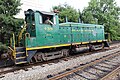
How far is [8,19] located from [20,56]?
284 centimetres

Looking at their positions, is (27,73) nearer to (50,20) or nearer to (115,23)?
(50,20)

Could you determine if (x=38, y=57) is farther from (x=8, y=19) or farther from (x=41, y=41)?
(x=8, y=19)

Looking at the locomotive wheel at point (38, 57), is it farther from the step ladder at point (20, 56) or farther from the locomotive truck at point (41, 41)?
the step ladder at point (20, 56)

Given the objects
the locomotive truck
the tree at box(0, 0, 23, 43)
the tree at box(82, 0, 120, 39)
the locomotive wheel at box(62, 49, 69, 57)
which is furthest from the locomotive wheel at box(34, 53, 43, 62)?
the tree at box(82, 0, 120, 39)

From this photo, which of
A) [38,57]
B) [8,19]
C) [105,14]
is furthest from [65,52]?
[105,14]

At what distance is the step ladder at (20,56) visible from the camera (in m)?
10.2

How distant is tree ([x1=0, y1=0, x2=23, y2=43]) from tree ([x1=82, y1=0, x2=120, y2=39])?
1804cm

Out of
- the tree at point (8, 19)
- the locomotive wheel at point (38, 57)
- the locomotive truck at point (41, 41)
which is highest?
the tree at point (8, 19)

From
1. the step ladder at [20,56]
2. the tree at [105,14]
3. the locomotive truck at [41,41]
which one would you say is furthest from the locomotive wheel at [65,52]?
the tree at [105,14]

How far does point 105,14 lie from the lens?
104 feet

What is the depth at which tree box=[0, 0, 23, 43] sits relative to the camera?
12.0m

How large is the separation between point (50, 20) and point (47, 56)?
7.57 ft

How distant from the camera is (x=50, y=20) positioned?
1223 centimetres

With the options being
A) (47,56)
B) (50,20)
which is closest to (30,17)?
(50,20)
